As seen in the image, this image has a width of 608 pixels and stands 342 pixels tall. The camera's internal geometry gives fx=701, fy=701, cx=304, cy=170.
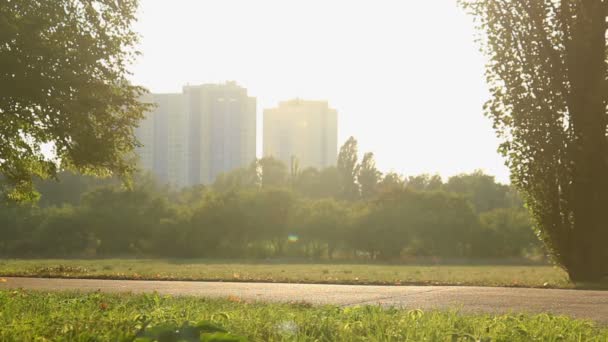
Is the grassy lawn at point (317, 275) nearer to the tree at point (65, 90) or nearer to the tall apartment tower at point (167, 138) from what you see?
the tree at point (65, 90)

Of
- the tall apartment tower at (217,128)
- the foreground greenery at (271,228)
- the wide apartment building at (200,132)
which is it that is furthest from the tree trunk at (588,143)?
the wide apartment building at (200,132)

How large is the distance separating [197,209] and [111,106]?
42.7 meters

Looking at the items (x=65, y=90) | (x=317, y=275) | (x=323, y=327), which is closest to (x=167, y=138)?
(x=317, y=275)

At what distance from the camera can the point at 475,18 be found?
2045 cm

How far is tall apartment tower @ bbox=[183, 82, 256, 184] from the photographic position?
554 ft

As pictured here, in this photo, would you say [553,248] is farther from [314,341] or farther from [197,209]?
[197,209]

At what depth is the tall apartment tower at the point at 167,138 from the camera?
169 metres

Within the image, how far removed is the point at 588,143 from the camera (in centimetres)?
1833

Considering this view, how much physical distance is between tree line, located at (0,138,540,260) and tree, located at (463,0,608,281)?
3808 centimetres

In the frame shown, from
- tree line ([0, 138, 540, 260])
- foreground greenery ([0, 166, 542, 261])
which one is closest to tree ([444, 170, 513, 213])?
tree line ([0, 138, 540, 260])

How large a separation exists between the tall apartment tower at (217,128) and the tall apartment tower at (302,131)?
19.4 ft

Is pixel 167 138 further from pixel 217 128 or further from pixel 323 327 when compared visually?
pixel 323 327

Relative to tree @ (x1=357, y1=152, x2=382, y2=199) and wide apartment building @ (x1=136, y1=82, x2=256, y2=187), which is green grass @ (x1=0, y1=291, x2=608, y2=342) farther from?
wide apartment building @ (x1=136, y1=82, x2=256, y2=187)

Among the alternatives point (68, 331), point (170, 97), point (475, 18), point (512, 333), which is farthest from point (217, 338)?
point (170, 97)
